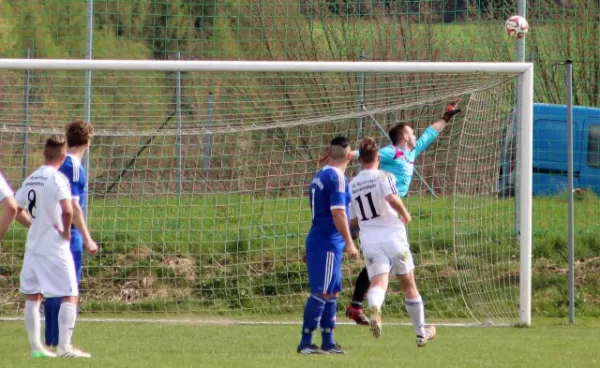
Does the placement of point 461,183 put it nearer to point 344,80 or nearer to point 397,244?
point 344,80

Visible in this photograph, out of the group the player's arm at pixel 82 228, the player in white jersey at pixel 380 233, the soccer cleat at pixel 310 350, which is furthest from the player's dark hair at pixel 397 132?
the player's arm at pixel 82 228

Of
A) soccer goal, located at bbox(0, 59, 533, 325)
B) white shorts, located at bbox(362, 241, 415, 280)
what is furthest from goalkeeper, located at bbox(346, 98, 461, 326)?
soccer goal, located at bbox(0, 59, 533, 325)

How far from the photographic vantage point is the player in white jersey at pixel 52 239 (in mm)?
8023

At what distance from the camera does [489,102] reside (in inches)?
481

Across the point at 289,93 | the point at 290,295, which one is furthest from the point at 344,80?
the point at 290,295

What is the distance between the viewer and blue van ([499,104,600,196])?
15109 millimetres

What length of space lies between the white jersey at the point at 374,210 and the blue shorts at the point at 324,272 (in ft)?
1.22

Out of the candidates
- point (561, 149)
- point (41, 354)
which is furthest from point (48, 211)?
point (561, 149)

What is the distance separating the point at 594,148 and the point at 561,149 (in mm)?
1145

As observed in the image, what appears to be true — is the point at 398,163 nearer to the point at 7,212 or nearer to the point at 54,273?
the point at 54,273

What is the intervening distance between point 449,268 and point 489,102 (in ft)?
7.27

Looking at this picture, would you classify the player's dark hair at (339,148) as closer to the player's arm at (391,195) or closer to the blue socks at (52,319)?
the player's arm at (391,195)

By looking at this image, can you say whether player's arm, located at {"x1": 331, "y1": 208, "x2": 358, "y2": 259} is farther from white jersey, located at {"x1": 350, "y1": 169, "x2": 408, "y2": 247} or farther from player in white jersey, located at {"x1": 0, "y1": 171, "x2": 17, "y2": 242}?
player in white jersey, located at {"x1": 0, "y1": 171, "x2": 17, "y2": 242}

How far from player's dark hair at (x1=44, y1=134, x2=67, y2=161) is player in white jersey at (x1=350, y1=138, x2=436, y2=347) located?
237 cm
